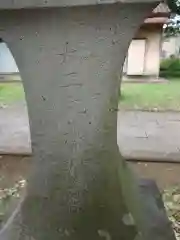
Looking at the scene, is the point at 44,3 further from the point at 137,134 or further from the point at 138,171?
the point at 137,134

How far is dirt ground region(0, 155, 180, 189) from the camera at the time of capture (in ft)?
15.4

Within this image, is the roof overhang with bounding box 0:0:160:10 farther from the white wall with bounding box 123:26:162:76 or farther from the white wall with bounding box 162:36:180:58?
the white wall with bounding box 162:36:180:58

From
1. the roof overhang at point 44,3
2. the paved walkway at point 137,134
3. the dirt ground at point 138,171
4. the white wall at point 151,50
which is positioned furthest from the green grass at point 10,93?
the roof overhang at point 44,3

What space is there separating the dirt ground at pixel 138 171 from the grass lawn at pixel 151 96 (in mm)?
5114

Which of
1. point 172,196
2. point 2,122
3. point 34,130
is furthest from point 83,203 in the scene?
A: point 2,122

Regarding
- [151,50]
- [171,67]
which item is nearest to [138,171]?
[151,50]

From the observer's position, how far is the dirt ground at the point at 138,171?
4.70 m

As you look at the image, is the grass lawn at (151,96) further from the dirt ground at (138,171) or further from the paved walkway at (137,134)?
the dirt ground at (138,171)

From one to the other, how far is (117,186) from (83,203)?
0.19 metres

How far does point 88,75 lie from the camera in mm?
2262

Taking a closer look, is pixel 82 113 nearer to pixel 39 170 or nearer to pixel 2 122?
pixel 39 170

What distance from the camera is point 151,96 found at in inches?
497

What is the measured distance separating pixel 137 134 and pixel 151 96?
5466 millimetres


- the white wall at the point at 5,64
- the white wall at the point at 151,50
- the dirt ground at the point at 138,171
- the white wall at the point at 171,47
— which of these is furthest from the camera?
the white wall at the point at 171,47
